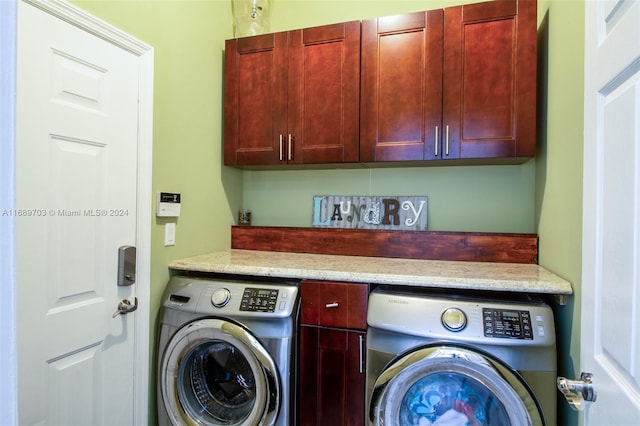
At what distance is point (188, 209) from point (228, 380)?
93 centimetres

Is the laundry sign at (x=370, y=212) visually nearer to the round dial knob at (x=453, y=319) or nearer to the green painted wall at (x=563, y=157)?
the green painted wall at (x=563, y=157)

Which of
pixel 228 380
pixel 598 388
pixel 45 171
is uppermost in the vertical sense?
pixel 45 171

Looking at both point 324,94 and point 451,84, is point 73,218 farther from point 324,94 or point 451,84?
point 451,84

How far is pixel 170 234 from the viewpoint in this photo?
172cm

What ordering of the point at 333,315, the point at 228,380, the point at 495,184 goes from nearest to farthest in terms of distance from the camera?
the point at 333,315
the point at 228,380
the point at 495,184

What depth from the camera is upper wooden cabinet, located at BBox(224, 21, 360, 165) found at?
1.88 meters

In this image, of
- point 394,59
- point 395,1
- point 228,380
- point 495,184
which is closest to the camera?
point 228,380

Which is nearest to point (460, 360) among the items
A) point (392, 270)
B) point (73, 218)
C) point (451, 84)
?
point (392, 270)

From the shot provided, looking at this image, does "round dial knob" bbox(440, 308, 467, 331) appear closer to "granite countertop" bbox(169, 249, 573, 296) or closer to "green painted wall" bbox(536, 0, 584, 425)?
"granite countertop" bbox(169, 249, 573, 296)

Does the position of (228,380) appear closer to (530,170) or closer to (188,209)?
(188,209)

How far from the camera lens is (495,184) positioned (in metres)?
1.97

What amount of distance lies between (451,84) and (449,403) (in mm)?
1496

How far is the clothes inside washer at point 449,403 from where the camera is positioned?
4.09 feet

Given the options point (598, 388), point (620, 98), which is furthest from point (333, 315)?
point (620, 98)
